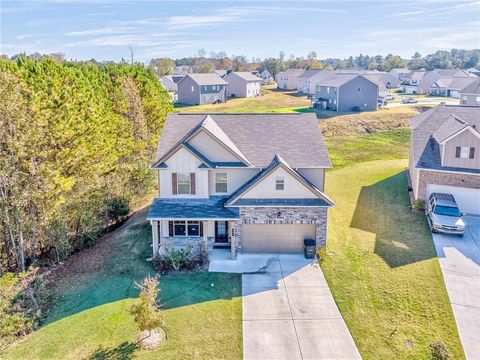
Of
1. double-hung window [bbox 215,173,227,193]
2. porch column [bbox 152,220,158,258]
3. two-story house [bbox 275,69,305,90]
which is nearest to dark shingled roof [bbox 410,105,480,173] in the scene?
double-hung window [bbox 215,173,227,193]

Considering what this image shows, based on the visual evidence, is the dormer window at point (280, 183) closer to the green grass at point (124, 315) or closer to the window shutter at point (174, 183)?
the green grass at point (124, 315)

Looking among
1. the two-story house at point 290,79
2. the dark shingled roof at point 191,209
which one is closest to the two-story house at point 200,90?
the two-story house at point 290,79

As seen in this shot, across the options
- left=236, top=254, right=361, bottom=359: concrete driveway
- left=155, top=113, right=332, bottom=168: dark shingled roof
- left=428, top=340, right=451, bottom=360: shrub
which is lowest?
left=236, top=254, right=361, bottom=359: concrete driveway

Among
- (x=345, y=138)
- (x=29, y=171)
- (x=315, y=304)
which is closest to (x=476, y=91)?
(x=345, y=138)

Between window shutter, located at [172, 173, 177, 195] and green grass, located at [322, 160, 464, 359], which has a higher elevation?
window shutter, located at [172, 173, 177, 195]

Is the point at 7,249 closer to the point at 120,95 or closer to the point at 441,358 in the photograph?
the point at 120,95

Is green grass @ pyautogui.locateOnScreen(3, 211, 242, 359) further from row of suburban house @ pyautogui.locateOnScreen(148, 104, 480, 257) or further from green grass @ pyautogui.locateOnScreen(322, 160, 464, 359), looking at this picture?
green grass @ pyautogui.locateOnScreen(322, 160, 464, 359)

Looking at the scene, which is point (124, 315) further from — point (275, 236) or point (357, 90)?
point (357, 90)
